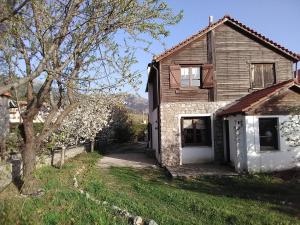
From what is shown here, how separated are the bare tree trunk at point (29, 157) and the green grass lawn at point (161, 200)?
1.64 feet

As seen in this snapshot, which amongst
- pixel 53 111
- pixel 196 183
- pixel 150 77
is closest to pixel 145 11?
pixel 53 111

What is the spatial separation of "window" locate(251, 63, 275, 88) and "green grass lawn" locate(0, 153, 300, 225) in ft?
20.8

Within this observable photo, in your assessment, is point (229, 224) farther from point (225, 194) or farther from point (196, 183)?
point (196, 183)

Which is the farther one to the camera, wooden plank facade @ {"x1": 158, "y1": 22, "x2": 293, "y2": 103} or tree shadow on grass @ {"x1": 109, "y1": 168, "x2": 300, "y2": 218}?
wooden plank facade @ {"x1": 158, "y1": 22, "x2": 293, "y2": 103}

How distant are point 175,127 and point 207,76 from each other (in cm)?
310

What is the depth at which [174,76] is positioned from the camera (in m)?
19.6

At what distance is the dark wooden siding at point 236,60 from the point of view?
2005cm

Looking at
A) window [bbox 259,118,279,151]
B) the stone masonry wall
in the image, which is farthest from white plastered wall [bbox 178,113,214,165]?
window [bbox 259,118,279,151]

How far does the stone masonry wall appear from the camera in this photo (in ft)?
63.8

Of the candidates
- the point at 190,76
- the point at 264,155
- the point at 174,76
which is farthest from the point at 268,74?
the point at 264,155

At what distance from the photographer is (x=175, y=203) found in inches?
416

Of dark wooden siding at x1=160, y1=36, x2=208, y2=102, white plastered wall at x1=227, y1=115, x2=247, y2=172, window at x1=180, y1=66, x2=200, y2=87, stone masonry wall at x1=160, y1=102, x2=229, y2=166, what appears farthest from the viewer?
window at x1=180, y1=66, x2=200, y2=87

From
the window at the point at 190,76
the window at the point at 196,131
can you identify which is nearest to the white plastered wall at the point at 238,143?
the window at the point at 196,131

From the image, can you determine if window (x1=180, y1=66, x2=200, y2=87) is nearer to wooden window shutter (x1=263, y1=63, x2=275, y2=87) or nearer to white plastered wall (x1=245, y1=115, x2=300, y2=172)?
wooden window shutter (x1=263, y1=63, x2=275, y2=87)
